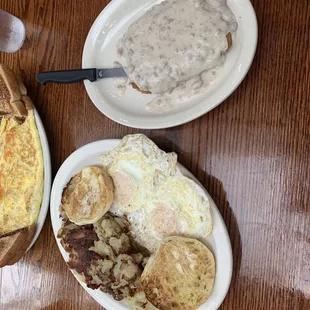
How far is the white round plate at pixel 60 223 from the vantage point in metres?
1.55

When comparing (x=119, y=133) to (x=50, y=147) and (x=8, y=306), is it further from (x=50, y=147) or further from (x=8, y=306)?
(x=8, y=306)

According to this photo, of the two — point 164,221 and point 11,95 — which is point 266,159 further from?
point 11,95

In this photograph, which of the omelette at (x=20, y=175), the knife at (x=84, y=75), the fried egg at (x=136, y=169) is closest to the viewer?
the fried egg at (x=136, y=169)

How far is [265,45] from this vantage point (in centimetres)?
159

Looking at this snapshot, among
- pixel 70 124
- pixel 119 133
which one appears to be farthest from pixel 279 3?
pixel 70 124

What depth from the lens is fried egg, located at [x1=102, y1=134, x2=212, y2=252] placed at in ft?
5.19

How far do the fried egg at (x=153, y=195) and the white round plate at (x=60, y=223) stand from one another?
0.12ft

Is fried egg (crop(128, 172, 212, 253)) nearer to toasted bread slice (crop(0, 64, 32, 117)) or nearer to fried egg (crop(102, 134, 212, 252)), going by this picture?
fried egg (crop(102, 134, 212, 252))

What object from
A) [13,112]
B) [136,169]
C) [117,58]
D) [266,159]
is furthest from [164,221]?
[13,112]

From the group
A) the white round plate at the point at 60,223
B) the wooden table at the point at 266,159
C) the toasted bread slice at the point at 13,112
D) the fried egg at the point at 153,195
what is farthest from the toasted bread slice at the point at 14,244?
the wooden table at the point at 266,159

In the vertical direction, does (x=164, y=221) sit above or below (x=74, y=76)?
below

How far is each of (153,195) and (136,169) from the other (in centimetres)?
11

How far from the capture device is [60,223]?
189 centimetres

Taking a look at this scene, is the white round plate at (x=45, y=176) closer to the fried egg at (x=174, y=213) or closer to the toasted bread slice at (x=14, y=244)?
the toasted bread slice at (x=14, y=244)
